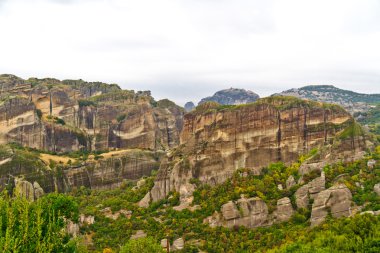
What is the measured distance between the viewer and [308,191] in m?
58.2

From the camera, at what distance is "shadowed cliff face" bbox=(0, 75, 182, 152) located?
115m

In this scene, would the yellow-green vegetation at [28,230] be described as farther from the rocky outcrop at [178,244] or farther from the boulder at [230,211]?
the boulder at [230,211]

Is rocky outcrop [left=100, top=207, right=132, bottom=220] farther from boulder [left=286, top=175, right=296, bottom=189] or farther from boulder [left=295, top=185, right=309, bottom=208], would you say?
boulder [left=295, top=185, right=309, bottom=208]

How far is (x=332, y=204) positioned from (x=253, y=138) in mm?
21481

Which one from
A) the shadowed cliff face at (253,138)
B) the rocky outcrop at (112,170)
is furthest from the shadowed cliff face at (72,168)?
the shadowed cliff face at (253,138)

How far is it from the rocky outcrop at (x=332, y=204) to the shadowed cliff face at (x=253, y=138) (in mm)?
15703

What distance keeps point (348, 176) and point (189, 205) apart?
22693 mm

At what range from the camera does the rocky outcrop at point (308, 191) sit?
57.4 metres

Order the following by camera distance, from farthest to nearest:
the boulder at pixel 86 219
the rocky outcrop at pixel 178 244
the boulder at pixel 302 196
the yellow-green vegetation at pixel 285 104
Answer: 1. the yellow-green vegetation at pixel 285 104
2. the boulder at pixel 86 219
3. the boulder at pixel 302 196
4. the rocky outcrop at pixel 178 244

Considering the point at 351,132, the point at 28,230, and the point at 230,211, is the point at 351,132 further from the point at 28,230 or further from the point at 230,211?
the point at 28,230

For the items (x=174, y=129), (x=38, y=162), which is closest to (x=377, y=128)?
(x=174, y=129)

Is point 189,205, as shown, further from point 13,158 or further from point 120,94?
point 120,94

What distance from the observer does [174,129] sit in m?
143

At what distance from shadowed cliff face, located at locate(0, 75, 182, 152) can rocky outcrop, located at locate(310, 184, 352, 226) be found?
7656 centimetres
